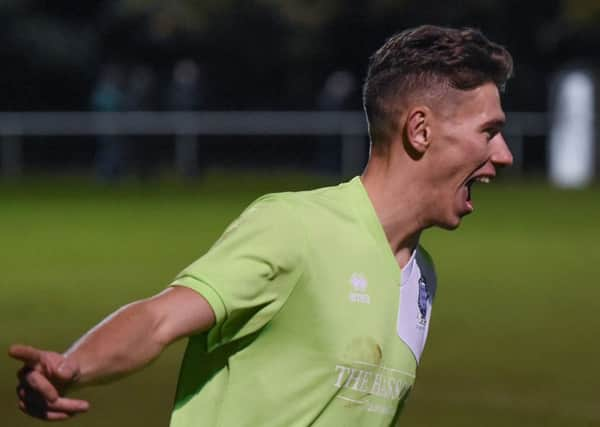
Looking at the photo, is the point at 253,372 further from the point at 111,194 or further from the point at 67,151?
A: the point at 67,151

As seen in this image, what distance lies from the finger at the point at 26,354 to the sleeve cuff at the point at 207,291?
0.45m

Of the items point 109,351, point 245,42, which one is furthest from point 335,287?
point 245,42

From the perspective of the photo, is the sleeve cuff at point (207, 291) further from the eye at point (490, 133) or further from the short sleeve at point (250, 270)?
the eye at point (490, 133)

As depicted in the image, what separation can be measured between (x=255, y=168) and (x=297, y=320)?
110 ft

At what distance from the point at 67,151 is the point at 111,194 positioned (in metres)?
6.35

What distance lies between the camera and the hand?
3.23 m

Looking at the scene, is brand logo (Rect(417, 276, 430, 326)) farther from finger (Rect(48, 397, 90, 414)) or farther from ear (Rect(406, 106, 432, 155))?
finger (Rect(48, 397, 90, 414))

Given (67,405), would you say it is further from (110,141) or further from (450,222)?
(110,141)

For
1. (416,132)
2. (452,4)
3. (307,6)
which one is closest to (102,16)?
(307,6)

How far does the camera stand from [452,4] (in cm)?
3834

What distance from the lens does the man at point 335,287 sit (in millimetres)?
3449

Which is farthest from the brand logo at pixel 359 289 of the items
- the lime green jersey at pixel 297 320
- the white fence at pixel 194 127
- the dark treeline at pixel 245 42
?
the dark treeline at pixel 245 42

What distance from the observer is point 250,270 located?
3668mm

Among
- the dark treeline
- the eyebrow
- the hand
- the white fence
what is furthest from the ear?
the dark treeline
